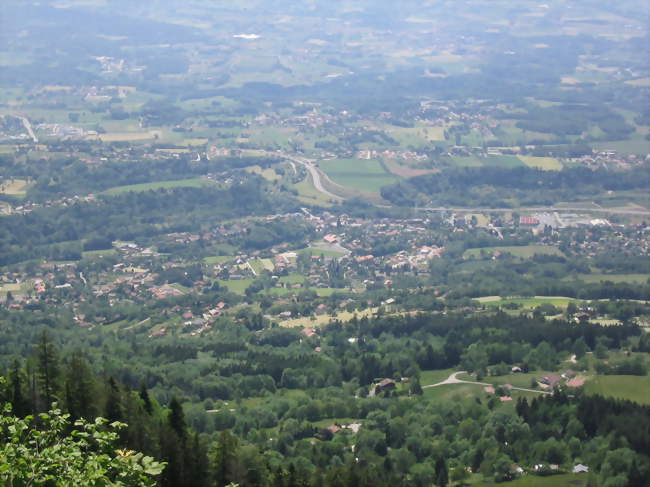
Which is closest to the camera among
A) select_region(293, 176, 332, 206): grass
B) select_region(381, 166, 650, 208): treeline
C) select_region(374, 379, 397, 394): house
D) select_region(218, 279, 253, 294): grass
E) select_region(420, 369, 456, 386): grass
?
select_region(374, 379, 397, 394): house

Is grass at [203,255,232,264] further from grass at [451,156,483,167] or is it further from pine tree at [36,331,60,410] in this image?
pine tree at [36,331,60,410]

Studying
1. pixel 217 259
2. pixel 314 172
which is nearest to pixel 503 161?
pixel 314 172

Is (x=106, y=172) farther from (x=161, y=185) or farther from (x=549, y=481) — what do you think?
(x=549, y=481)

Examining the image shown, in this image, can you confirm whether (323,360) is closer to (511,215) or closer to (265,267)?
(265,267)

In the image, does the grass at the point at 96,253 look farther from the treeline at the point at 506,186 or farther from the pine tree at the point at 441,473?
the pine tree at the point at 441,473

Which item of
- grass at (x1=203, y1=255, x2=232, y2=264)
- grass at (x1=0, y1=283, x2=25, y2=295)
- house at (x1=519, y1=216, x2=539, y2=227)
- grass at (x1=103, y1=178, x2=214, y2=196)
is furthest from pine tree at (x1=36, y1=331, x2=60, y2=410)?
house at (x1=519, y1=216, x2=539, y2=227)

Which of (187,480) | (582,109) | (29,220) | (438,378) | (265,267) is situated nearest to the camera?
(187,480)

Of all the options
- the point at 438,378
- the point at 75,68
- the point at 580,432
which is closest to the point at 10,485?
the point at 580,432
